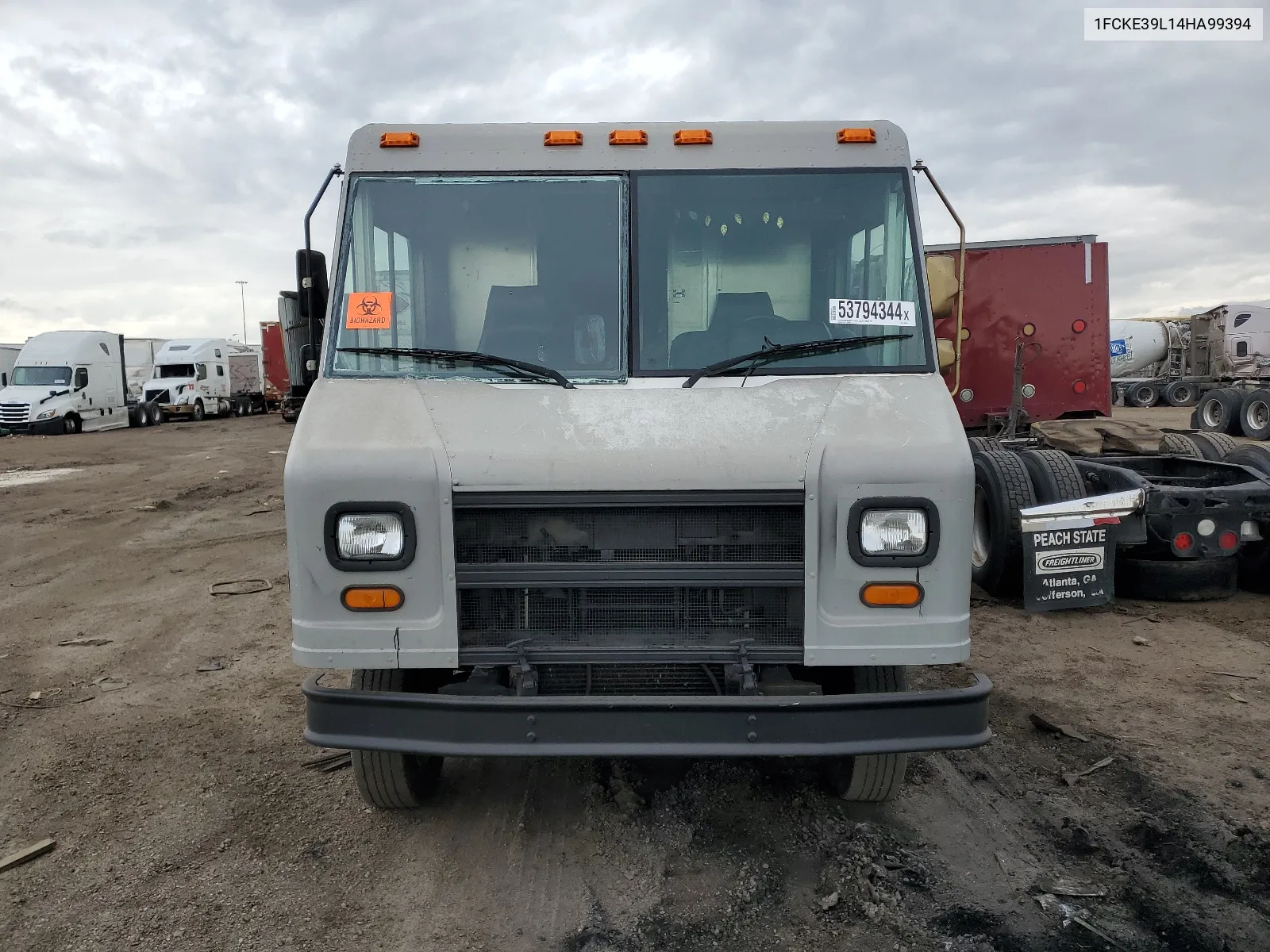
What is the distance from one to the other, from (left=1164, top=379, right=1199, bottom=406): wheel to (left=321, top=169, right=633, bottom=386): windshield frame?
3311cm

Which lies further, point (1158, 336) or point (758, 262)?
point (1158, 336)

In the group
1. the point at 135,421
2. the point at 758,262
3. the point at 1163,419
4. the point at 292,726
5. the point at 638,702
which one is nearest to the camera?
the point at 638,702

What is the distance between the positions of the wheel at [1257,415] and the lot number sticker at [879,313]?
2077 centimetres

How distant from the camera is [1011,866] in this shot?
138 inches

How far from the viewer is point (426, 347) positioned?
393 cm

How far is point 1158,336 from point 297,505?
37.5m

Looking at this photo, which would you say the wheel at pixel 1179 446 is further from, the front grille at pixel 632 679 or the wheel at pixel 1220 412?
the wheel at pixel 1220 412

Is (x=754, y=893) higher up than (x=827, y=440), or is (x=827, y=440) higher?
(x=827, y=440)

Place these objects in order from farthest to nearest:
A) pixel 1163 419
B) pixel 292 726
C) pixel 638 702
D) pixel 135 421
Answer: pixel 135 421 → pixel 1163 419 → pixel 292 726 → pixel 638 702

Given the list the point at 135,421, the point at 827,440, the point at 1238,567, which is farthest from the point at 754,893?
the point at 135,421

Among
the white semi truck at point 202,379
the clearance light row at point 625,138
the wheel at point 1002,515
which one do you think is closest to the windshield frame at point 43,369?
the white semi truck at point 202,379

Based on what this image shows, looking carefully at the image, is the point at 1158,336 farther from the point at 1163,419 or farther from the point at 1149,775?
the point at 1149,775

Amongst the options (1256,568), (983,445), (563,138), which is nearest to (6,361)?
(983,445)

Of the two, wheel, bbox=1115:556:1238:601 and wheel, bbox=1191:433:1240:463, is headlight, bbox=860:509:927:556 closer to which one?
wheel, bbox=1115:556:1238:601
